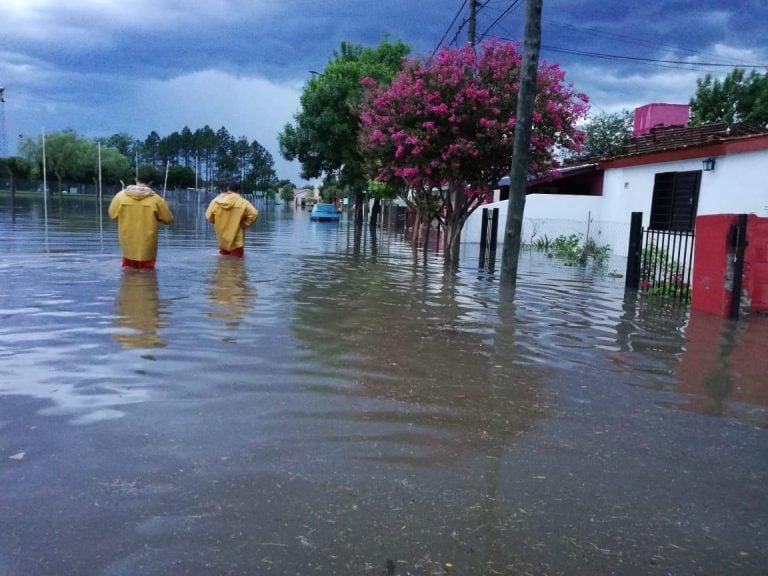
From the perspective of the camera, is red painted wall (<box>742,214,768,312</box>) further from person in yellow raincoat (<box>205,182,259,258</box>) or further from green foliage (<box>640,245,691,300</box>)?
person in yellow raincoat (<box>205,182,259,258</box>)

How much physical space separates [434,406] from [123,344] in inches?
119

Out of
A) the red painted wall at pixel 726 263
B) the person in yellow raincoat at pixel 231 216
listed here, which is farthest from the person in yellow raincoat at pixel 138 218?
the red painted wall at pixel 726 263

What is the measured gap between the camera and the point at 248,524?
303 centimetres

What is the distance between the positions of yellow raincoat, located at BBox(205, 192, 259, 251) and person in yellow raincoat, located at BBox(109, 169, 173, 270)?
220 centimetres

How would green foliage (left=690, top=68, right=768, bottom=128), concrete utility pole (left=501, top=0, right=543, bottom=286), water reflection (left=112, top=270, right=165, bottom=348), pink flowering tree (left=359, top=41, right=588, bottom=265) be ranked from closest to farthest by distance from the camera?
water reflection (left=112, top=270, right=165, bottom=348) < concrete utility pole (left=501, top=0, right=543, bottom=286) < pink flowering tree (left=359, top=41, right=588, bottom=265) < green foliage (left=690, top=68, right=768, bottom=128)

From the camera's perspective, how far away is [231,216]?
14.1 meters

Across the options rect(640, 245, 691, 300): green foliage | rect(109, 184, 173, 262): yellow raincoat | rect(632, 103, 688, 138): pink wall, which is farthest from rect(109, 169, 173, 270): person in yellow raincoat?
rect(632, 103, 688, 138): pink wall

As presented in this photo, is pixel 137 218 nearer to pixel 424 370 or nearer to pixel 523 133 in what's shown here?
pixel 523 133

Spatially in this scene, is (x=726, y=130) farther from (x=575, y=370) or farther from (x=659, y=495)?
(x=659, y=495)

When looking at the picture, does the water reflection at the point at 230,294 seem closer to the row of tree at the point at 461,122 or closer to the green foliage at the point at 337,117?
the row of tree at the point at 461,122

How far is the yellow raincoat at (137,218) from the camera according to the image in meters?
11.6

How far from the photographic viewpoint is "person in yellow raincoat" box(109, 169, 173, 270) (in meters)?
11.6

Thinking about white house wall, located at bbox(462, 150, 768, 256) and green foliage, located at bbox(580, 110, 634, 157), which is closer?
white house wall, located at bbox(462, 150, 768, 256)

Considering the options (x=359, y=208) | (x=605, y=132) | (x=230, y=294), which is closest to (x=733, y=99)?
(x=605, y=132)
